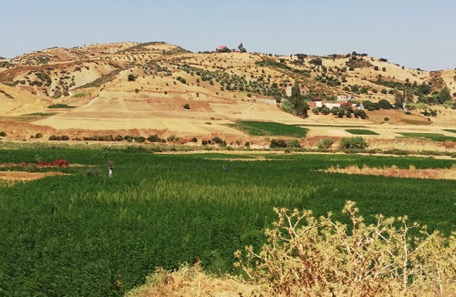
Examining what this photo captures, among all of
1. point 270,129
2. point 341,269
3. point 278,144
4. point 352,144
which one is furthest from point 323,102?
point 341,269

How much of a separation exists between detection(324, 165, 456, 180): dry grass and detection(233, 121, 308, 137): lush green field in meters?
34.2

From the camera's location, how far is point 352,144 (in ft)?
257

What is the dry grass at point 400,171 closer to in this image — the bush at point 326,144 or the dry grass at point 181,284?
the bush at point 326,144

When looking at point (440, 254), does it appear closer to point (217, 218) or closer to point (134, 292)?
point (134, 292)

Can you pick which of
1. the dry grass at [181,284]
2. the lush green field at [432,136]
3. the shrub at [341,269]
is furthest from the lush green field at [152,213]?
the lush green field at [432,136]

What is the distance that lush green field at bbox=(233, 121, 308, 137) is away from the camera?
284ft

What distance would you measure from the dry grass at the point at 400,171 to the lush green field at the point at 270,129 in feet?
112

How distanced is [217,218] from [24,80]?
474ft

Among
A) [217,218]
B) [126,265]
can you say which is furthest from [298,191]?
[126,265]

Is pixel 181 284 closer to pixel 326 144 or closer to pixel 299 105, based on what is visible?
pixel 326 144

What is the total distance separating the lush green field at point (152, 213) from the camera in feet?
52.3

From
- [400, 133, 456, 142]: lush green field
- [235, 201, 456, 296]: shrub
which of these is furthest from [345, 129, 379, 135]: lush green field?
[235, 201, 456, 296]: shrub

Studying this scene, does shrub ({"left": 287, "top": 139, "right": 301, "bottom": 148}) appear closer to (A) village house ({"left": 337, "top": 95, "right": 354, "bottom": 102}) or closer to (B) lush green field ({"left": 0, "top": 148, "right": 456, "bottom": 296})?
(B) lush green field ({"left": 0, "top": 148, "right": 456, "bottom": 296})

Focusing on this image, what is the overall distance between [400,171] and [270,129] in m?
41.7
